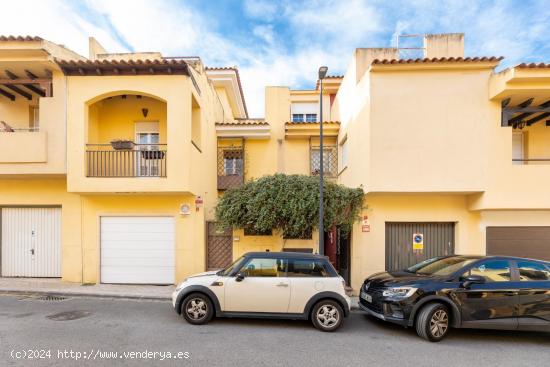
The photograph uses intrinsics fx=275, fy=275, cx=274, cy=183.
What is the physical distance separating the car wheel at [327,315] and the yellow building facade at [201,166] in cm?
207

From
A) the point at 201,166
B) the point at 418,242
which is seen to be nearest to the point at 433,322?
the point at 418,242

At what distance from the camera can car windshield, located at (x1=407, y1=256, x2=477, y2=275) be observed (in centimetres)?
557

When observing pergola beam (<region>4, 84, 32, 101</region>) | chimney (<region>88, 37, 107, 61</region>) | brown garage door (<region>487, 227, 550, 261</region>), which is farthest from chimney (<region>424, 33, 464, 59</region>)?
pergola beam (<region>4, 84, 32, 101</region>)

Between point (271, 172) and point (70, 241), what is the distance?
7533 millimetres

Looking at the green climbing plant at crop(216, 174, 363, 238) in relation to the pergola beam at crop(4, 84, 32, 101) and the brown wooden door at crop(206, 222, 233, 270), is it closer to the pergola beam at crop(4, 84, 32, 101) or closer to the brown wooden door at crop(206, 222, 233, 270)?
the brown wooden door at crop(206, 222, 233, 270)

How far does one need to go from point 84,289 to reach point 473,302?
960 cm

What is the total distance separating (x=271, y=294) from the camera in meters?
5.45

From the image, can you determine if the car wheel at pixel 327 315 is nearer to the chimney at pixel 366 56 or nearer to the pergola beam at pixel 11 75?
the chimney at pixel 366 56

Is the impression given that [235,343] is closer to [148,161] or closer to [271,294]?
[271,294]

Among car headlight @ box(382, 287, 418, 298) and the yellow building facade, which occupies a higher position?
the yellow building facade

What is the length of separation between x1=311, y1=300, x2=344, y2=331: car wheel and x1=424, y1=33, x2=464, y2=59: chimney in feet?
29.3

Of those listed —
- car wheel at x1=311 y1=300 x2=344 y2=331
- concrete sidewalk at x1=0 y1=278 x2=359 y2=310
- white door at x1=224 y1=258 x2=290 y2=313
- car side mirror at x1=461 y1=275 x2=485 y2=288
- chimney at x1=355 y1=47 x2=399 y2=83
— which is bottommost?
concrete sidewalk at x1=0 y1=278 x2=359 y2=310

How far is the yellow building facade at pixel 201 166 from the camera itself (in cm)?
762

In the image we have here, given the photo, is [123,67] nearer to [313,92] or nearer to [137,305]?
[137,305]
